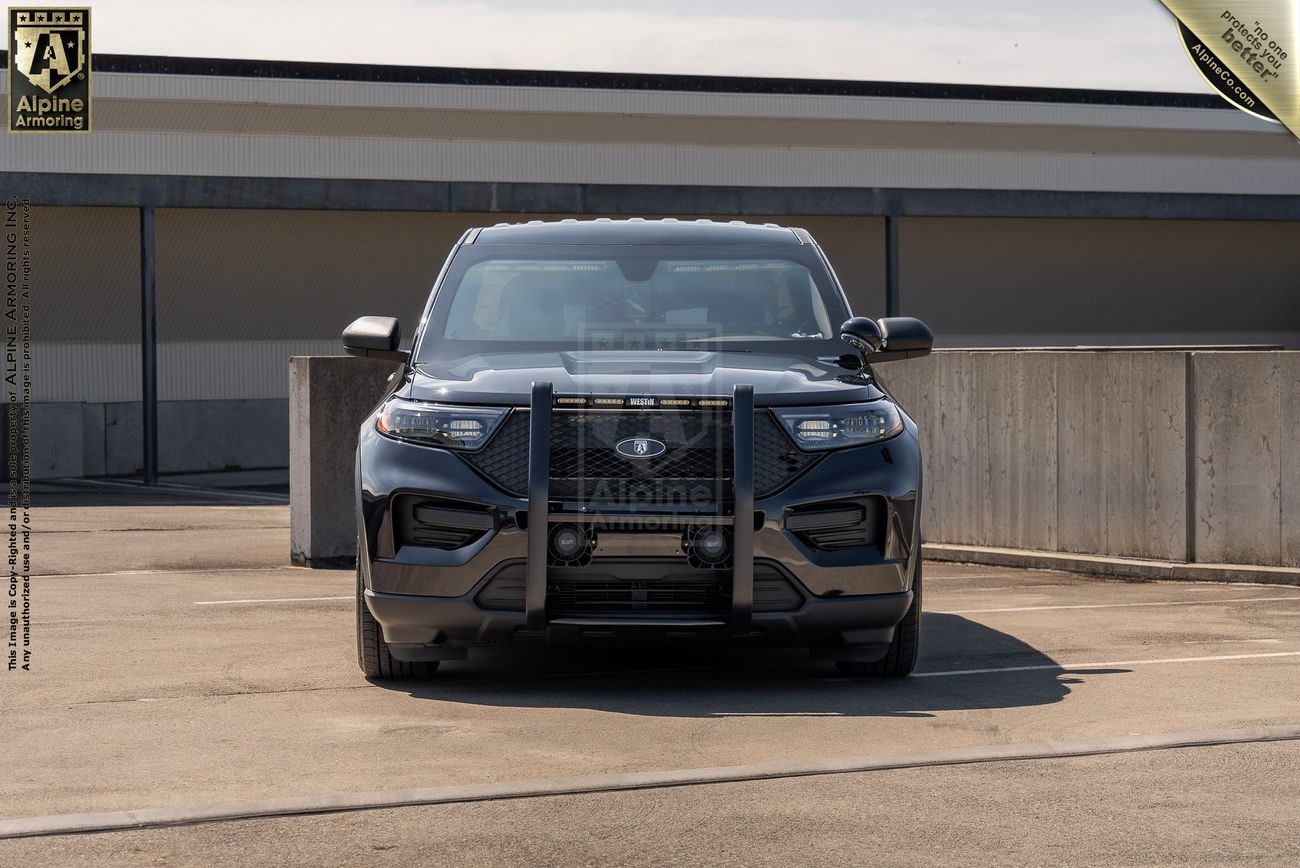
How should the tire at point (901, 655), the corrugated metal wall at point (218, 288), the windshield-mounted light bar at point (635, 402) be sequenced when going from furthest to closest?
the corrugated metal wall at point (218, 288), the tire at point (901, 655), the windshield-mounted light bar at point (635, 402)

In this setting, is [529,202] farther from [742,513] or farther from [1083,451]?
[742,513]

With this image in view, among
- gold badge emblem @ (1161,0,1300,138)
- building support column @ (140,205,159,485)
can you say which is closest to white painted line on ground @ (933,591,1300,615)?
gold badge emblem @ (1161,0,1300,138)

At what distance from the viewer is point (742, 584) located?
718 cm

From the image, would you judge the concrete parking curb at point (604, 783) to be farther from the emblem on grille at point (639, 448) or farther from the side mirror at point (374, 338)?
the side mirror at point (374, 338)

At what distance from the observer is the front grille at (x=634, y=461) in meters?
7.21

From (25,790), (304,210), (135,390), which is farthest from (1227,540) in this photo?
(135,390)

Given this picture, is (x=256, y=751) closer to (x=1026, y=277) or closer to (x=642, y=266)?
(x=642, y=266)

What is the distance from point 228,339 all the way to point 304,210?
3.70 metres

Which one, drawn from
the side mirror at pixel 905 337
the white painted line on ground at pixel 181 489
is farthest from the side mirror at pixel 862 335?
the white painted line on ground at pixel 181 489

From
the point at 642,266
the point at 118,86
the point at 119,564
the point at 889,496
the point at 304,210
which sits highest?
the point at 118,86

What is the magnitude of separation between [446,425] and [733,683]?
1.67 metres

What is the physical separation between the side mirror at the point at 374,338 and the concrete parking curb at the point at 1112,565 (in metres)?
6.00

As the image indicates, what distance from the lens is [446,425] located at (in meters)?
7.36

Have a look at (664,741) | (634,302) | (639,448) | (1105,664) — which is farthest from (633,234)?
(664,741)
